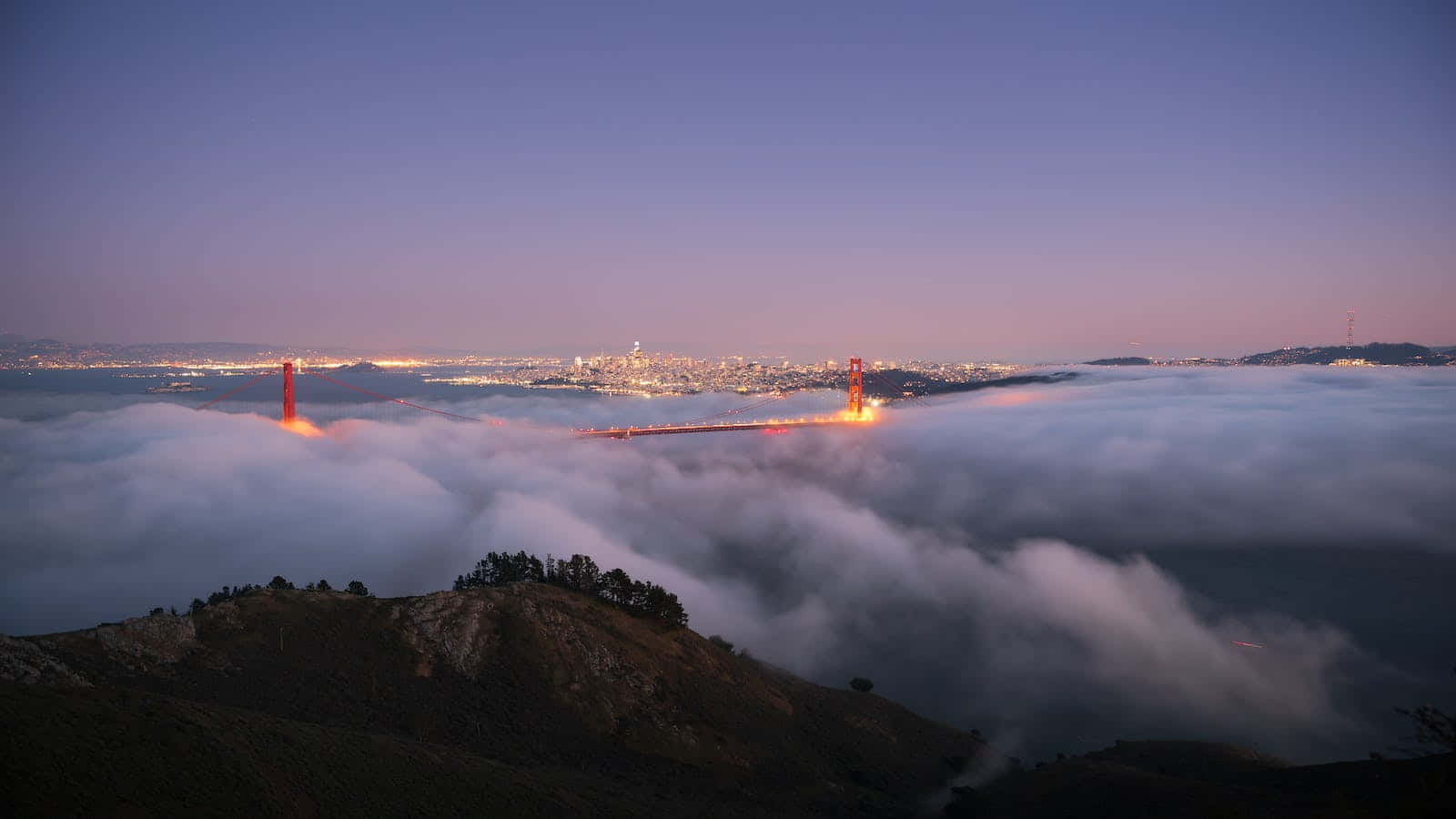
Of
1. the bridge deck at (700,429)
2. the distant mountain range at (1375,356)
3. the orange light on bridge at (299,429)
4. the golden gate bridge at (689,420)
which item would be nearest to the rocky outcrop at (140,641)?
the golden gate bridge at (689,420)

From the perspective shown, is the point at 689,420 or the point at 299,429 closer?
the point at 299,429

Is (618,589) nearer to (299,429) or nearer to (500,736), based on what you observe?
(500,736)

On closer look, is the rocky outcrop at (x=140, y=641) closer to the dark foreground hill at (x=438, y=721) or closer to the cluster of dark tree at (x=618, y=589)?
the dark foreground hill at (x=438, y=721)

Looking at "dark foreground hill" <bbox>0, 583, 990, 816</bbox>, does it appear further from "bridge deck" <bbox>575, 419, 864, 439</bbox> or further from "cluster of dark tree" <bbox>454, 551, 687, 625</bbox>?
"bridge deck" <bbox>575, 419, 864, 439</bbox>

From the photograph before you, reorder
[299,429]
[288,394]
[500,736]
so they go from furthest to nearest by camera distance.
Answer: [299,429]
[288,394]
[500,736]

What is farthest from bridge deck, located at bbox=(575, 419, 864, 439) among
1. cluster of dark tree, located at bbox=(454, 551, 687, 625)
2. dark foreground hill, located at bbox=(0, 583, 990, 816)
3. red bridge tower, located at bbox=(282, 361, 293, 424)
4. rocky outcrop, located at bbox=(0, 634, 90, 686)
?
rocky outcrop, located at bbox=(0, 634, 90, 686)

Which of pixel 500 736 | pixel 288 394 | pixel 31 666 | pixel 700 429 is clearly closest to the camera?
pixel 31 666

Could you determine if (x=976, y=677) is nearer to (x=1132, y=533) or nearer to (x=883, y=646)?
(x=883, y=646)

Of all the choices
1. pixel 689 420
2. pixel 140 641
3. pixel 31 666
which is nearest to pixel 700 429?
pixel 689 420

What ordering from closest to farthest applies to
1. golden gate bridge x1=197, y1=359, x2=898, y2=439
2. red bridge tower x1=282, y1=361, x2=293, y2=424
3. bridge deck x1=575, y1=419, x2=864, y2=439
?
1. red bridge tower x1=282, y1=361, x2=293, y2=424
2. golden gate bridge x1=197, y1=359, x2=898, y2=439
3. bridge deck x1=575, y1=419, x2=864, y2=439
